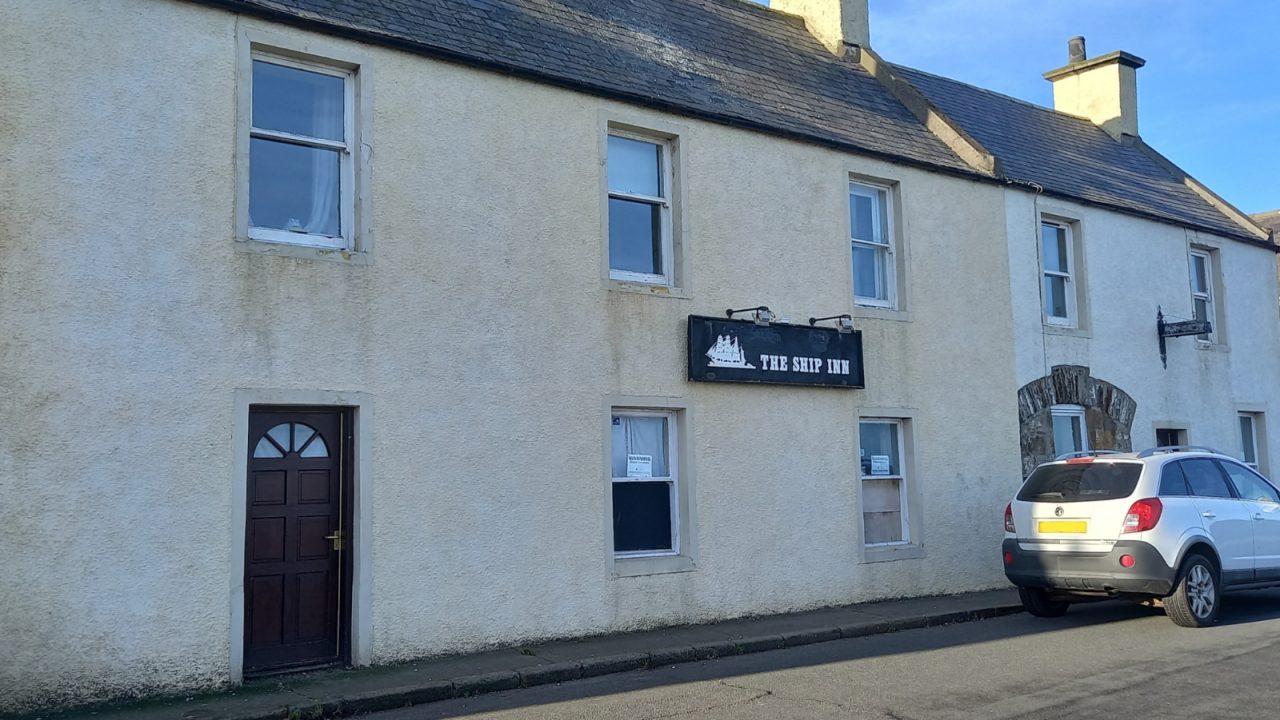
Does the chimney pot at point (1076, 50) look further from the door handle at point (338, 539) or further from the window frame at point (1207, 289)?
the door handle at point (338, 539)

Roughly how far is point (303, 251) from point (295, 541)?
2389 millimetres

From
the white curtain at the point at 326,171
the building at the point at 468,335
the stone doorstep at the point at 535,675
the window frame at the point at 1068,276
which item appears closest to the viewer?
the stone doorstep at the point at 535,675

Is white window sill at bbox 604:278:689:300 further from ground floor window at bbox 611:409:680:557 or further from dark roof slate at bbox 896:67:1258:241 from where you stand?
dark roof slate at bbox 896:67:1258:241

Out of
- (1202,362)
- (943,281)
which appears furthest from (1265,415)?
(943,281)

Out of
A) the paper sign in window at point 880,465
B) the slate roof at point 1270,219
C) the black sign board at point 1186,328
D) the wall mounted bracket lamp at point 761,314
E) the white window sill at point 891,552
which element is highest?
the slate roof at point 1270,219

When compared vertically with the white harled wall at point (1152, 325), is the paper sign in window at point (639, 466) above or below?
below

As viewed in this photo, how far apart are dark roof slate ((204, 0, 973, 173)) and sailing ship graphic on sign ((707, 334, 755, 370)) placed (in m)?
2.45

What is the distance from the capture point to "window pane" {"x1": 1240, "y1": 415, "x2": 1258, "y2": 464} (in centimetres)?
1882

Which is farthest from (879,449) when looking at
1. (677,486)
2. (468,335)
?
(468,335)

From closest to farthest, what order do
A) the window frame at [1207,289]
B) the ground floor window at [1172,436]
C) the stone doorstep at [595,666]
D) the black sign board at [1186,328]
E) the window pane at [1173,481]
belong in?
the stone doorstep at [595,666] < the window pane at [1173,481] < the black sign board at [1186,328] < the ground floor window at [1172,436] < the window frame at [1207,289]

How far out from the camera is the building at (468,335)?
8.31m

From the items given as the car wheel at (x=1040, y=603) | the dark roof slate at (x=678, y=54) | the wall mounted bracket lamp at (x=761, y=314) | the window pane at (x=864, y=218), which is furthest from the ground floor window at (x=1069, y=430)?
the wall mounted bracket lamp at (x=761, y=314)

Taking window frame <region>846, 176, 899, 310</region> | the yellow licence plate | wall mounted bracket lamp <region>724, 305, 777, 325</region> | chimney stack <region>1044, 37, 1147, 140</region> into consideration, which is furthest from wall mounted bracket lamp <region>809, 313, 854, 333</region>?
chimney stack <region>1044, 37, 1147, 140</region>

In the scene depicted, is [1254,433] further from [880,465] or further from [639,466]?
[639,466]
